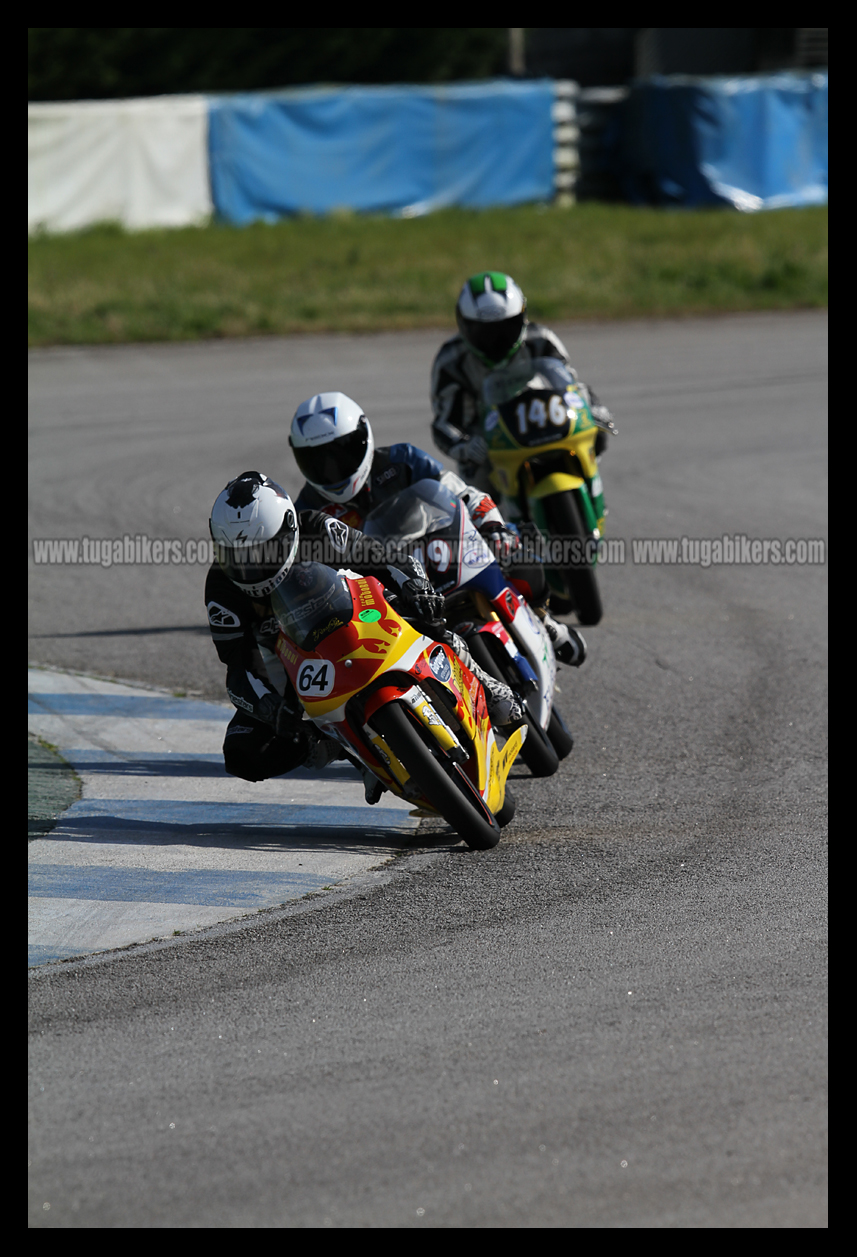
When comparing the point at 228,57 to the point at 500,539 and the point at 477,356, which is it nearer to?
the point at 477,356

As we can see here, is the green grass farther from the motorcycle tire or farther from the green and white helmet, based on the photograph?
the motorcycle tire

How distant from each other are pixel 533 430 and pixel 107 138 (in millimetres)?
18086

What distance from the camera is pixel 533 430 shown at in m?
7.61

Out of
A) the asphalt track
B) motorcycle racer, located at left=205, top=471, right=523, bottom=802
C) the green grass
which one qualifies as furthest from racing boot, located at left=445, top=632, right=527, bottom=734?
the green grass

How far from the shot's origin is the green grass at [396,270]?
1852 centimetres

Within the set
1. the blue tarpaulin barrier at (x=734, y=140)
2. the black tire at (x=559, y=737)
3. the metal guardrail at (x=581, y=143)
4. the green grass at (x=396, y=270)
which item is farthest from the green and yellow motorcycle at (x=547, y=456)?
the metal guardrail at (x=581, y=143)

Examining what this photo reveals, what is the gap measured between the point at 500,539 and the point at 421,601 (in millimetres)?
996

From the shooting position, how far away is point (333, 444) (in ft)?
20.0

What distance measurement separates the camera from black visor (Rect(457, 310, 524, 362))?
783 cm

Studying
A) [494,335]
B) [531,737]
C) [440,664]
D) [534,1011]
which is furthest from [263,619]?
[494,335]

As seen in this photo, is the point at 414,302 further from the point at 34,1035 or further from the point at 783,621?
the point at 34,1035

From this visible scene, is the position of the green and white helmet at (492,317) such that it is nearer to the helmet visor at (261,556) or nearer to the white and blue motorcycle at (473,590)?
the white and blue motorcycle at (473,590)

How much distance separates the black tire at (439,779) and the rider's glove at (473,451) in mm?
3040
